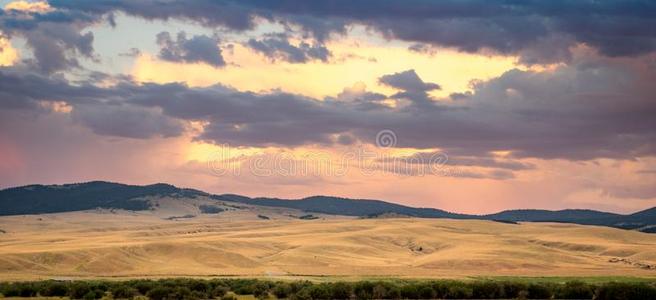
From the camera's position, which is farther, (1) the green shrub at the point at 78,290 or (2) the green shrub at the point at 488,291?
(2) the green shrub at the point at 488,291

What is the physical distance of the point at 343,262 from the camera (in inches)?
5881

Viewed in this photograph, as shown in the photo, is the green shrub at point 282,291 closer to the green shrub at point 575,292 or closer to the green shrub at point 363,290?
the green shrub at point 363,290

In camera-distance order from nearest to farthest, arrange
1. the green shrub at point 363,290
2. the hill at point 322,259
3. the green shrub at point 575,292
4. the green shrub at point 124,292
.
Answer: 1. the green shrub at point 124,292
2. the green shrub at point 363,290
3. the green shrub at point 575,292
4. the hill at point 322,259

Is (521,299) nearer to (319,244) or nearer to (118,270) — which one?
(118,270)

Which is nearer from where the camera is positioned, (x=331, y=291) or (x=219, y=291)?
(x=331, y=291)

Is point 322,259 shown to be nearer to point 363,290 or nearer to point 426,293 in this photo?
point 426,293

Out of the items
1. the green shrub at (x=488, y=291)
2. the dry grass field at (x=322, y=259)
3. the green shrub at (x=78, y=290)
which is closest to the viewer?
the green shrub at (x=78, y=290)

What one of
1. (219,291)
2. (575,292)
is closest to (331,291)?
(219,291)

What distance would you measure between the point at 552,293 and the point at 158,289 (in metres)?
35.2

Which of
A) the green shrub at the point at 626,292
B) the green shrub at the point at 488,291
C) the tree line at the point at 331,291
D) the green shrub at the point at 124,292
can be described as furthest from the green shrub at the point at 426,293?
the green shrub at the point at 124,292

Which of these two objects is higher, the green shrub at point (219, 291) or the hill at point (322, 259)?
the hill at point (322, 259)

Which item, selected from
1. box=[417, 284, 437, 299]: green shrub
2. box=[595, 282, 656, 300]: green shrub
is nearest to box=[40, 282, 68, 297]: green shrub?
box=[417, 284, 437, 299]: green shrub

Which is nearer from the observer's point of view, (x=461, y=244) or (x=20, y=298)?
(x=20, y=298)

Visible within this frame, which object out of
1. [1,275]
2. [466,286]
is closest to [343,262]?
[1,275]
